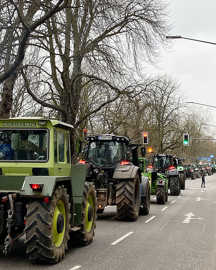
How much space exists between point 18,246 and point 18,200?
201 cm

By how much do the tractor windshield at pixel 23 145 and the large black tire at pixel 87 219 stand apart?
1.74m

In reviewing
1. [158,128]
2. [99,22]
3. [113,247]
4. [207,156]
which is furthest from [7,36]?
[207,156]

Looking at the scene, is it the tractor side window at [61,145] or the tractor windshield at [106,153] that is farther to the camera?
the tractor windshield at [106,153]

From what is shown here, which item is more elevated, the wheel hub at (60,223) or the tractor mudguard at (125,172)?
the tractor mudguard at (125,172)

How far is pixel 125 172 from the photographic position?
15922 millimetres

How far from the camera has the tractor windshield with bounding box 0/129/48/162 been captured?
9273 millimetres

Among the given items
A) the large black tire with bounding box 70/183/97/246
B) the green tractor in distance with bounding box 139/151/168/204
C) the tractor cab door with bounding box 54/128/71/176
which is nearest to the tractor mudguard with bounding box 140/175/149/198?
the green tractor in distance with bounding box 139/151/168/204

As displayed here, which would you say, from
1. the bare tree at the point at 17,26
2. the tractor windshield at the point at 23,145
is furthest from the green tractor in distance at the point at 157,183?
the tractor windshield at the point at 23,145

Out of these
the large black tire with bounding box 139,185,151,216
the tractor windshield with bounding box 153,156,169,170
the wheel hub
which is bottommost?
the large black tire with bounding box 139,185,151,216

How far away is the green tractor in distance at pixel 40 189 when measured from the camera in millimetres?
8438

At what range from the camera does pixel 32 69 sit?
19594mm

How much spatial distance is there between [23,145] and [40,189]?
1.28m

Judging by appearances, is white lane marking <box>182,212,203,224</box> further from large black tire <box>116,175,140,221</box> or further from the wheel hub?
the wheel hub

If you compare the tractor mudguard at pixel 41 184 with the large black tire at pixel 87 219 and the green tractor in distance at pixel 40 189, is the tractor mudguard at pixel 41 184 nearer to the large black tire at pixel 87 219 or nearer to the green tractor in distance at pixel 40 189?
the green tractor in distance at pixel 40 189
